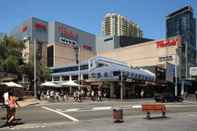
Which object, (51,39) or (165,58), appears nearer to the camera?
(165,58)

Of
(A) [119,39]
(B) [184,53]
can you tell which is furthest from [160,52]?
(A) [119,39]

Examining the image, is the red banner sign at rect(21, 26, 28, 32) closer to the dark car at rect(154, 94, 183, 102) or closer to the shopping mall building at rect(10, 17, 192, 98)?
the shopping mall building at rect(10, 17, 192, 98)

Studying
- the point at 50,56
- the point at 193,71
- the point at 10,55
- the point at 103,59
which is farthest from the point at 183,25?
the point at 10,55

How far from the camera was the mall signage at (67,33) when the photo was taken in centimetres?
11362

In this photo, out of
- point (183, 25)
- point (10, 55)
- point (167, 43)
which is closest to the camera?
point (10, 55)

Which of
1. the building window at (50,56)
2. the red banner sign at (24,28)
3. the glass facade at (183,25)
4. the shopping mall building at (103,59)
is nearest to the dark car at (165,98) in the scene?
the shopping mall building at (103,59)

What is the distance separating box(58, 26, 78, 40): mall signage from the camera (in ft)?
373

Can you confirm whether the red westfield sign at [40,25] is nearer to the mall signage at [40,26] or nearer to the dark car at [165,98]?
the mall signage at [40,26]

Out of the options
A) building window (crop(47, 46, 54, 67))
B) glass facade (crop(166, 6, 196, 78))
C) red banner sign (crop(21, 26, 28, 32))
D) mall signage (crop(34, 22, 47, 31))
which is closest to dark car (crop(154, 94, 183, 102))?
glass facade (crop(166, 6, 196, 78))

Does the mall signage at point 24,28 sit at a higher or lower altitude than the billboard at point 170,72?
higher

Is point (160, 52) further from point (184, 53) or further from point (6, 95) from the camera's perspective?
point (6, 95)

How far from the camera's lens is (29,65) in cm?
7281

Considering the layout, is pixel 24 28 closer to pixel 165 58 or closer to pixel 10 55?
pixel 165 58

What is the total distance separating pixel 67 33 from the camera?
116 m
